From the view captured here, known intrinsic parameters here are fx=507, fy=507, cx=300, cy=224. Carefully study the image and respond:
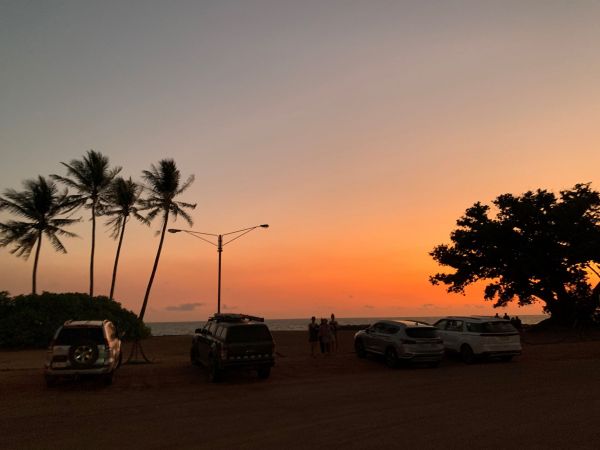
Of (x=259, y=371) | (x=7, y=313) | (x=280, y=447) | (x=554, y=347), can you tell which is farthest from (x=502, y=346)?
(x=7, y=313)

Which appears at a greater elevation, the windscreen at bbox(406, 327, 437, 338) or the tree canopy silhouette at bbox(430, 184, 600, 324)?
the tree canopy silhouette at bbox(430, 184, 600, 324)

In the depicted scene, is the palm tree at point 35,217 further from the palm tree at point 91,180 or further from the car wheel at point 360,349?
the car wheel at point 360,349

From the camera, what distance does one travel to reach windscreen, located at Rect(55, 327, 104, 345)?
1463 centimetres

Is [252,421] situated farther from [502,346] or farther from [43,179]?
[43,179]

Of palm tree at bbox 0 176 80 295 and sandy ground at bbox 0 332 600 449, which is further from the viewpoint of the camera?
palm tree at bbox 0 176 80 295

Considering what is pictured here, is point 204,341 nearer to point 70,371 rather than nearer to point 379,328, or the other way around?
point 70,371

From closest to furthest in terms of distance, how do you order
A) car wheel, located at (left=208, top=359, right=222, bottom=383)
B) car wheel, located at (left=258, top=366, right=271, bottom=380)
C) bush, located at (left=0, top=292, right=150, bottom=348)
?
car wheel, located at (left=208, top=359, right=222, bottom=383), car wheel, located at (left=258, top=366, right=271, bottom=380), bush, located at (left=0, top=292, right=150, bottom=348)

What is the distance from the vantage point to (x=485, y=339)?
20.1 meters

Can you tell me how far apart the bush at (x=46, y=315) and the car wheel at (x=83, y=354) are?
20984 mm

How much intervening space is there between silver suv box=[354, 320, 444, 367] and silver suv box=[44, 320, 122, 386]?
32.8ft

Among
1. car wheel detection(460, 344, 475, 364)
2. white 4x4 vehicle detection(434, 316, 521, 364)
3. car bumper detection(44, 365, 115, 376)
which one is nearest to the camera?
car bumper detection(44, 365, 115, 376)

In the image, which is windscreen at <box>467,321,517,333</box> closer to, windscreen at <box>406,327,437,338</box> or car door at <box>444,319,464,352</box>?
car door at <box>444,319,464,352</box>

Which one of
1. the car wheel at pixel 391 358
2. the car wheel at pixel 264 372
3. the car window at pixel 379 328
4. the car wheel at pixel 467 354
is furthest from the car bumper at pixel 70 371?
the car wheel at pixel 467 354

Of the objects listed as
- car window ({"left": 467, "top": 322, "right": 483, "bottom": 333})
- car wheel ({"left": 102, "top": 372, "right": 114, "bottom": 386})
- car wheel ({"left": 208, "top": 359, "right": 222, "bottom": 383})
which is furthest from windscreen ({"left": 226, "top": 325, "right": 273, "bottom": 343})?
car window ({"left": 467, "top": 322, "right": 483, "bottom": 333})
